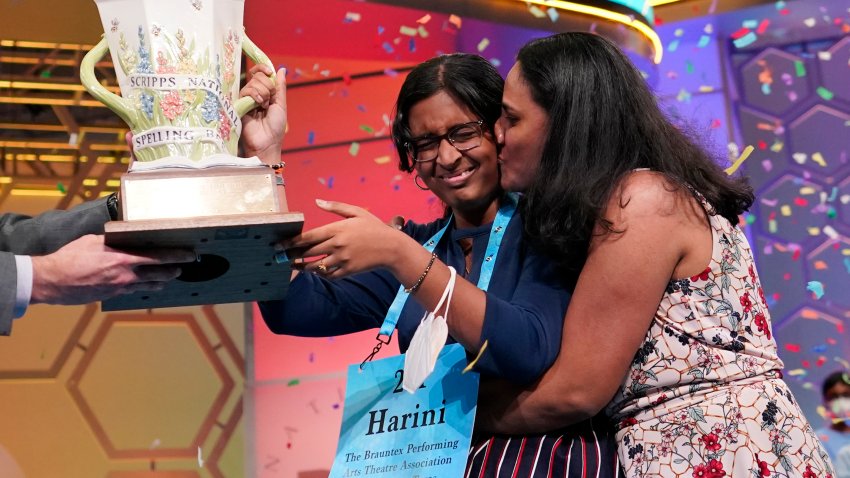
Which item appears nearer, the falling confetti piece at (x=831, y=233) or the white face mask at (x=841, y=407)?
the white face mask at (x=841, y=407)

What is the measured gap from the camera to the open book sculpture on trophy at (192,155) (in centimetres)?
112

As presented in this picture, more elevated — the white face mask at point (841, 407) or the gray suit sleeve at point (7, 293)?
the gray suit sleeve at point (7, 293)

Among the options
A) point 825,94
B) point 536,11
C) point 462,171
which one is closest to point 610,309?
point 462,171

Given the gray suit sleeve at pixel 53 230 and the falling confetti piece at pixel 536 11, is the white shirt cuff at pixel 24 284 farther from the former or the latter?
the falling confetti piece at pixel 536 11

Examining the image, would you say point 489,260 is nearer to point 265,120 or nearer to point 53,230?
point 265,120

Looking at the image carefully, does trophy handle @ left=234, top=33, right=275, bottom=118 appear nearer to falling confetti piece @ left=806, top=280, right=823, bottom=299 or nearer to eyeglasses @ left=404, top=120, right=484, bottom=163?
eyeglasses @ left=404, top=120, right=484, bottom=163

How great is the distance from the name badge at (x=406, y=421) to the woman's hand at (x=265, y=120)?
34 centimetres

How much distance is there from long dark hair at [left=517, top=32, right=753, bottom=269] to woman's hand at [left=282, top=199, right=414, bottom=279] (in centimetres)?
20

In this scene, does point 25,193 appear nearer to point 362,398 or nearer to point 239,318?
point 239,318

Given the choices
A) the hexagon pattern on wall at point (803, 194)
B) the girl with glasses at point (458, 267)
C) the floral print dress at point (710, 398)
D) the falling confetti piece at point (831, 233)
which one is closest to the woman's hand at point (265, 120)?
the girl with glasses at point (458, 267)

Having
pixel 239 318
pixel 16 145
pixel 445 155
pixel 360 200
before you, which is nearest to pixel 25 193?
pixel 16 145

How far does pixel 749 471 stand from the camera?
1.21 metres

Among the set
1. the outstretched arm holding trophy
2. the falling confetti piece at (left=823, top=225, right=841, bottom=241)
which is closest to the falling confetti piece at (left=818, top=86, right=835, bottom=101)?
the falling confetti piece at (left=823, top=225, right=841, bottom=241)

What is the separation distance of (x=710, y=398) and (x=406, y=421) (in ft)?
1.32
